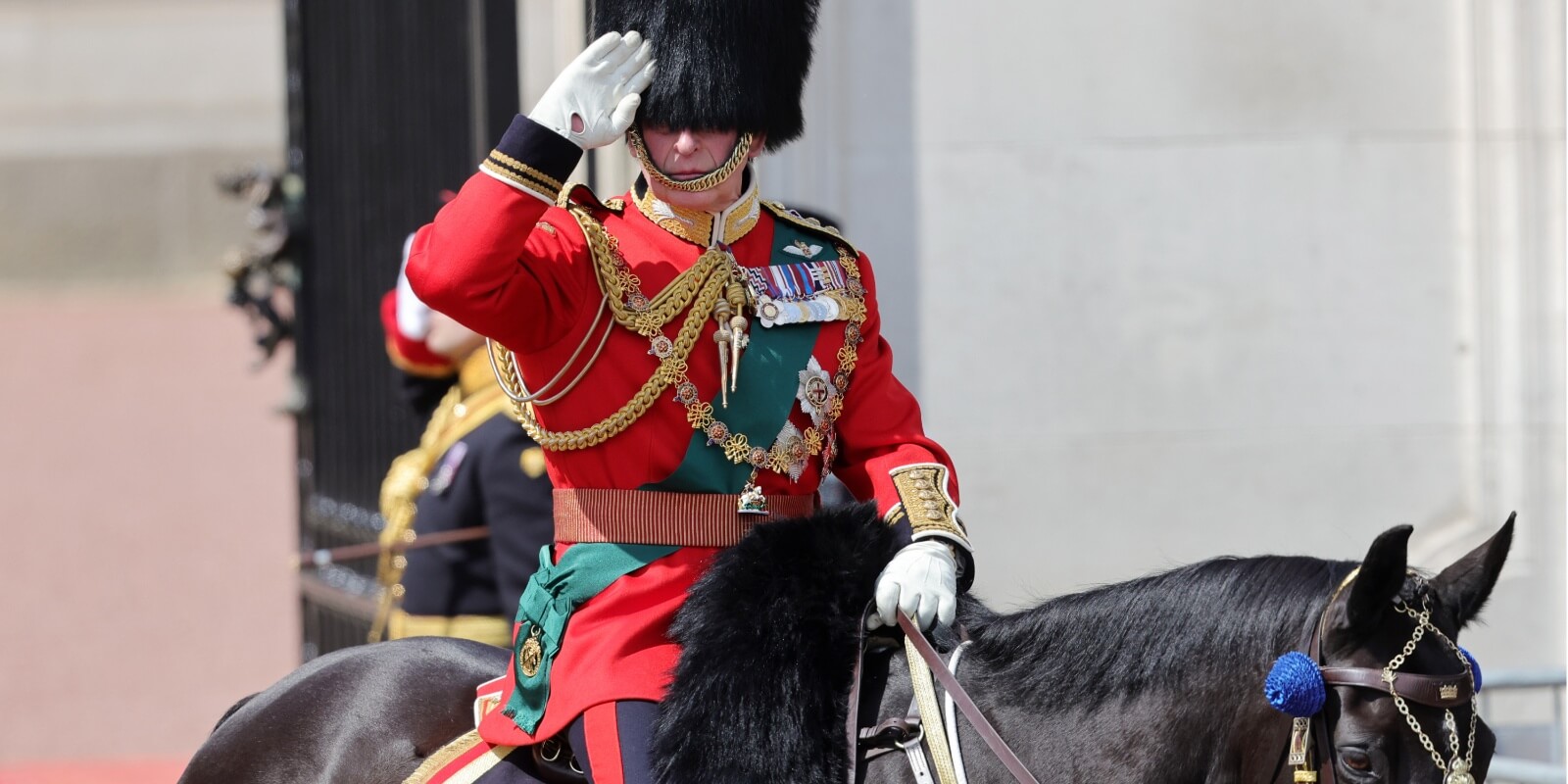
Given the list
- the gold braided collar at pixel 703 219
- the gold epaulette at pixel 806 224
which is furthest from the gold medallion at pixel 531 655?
the gold epaulette at pixel 806 224

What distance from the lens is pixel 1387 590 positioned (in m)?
2.09

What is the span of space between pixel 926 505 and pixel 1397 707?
68 centimetres

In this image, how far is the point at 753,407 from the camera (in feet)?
8.39

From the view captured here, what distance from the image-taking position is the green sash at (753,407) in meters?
2.54

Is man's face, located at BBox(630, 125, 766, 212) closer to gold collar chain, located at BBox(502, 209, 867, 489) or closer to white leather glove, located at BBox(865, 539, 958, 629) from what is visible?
gold collar chain, located at BBox(502, 209, 867, 489)

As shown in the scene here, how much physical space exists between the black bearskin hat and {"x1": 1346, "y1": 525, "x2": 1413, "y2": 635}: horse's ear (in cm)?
103

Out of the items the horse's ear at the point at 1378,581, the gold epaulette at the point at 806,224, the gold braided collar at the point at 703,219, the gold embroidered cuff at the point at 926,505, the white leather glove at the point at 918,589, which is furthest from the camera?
the gold epaulette at the point at 806,224

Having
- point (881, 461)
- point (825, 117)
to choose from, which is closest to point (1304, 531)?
point (825, 117)

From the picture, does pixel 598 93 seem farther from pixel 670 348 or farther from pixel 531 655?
pixel 531 655

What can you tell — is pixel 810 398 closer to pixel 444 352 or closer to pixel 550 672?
pixel 550 672

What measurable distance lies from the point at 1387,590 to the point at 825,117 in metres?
3.37

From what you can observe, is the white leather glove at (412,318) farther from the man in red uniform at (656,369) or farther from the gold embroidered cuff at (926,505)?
the gold embroidered cuff at (926,505)

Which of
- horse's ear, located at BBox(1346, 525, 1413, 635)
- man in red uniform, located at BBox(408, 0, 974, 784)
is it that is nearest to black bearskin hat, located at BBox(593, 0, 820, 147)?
man in red uniform, located at BBox(408, 0, 974, 784)

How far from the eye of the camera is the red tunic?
238cm
